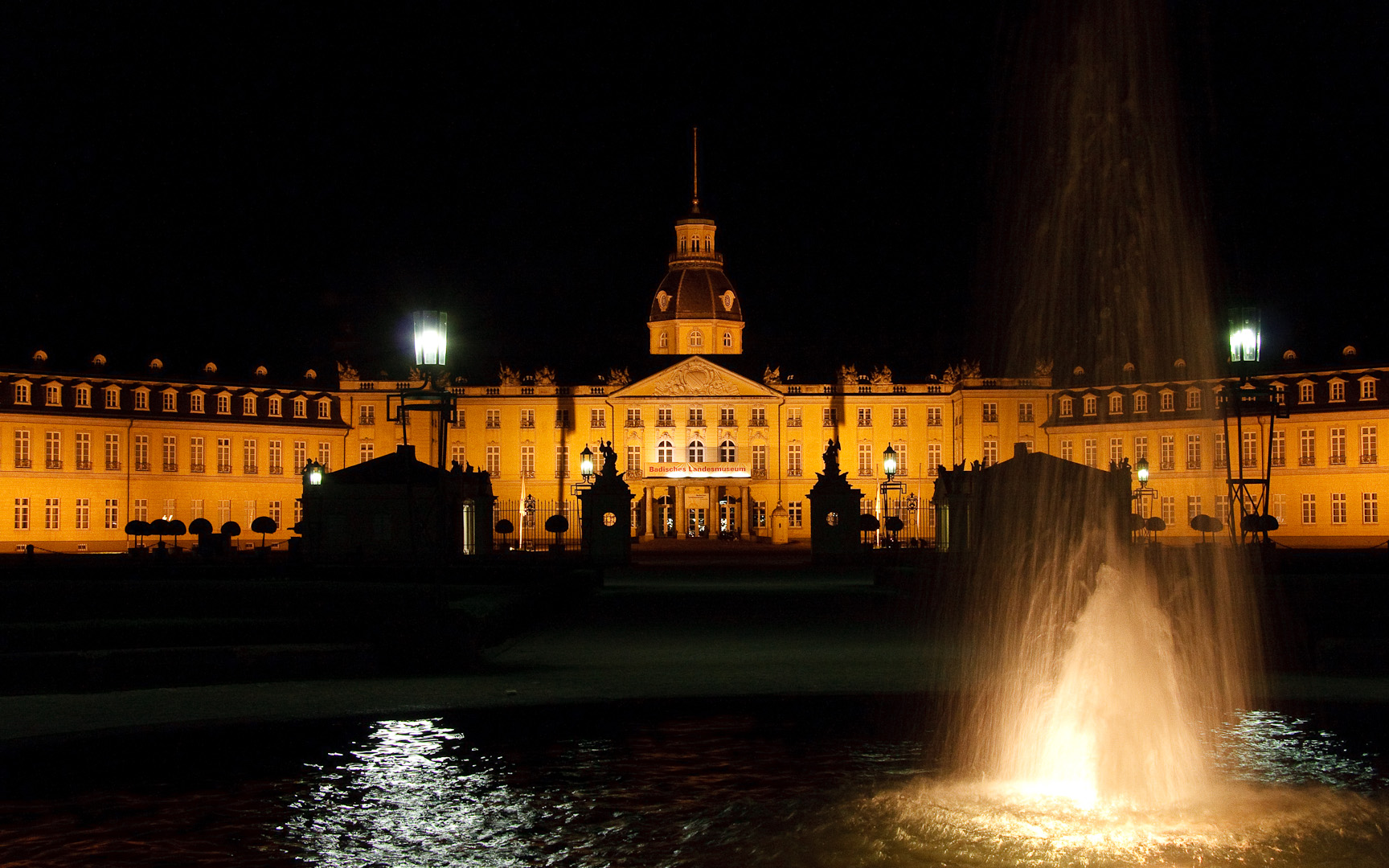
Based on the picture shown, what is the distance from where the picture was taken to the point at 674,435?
8531 cm

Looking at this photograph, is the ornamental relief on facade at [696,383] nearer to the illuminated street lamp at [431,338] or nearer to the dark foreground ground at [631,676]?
the dark foreground ground at [631,676]

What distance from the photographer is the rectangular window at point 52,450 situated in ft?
232

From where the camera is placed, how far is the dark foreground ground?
44.8 ft

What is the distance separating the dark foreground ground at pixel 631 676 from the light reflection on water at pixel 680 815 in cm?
201

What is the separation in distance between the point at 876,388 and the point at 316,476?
46686mm

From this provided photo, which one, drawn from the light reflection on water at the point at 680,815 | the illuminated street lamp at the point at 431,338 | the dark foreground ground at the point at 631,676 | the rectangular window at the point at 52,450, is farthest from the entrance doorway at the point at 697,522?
the light reflection on water at the point at 680,815

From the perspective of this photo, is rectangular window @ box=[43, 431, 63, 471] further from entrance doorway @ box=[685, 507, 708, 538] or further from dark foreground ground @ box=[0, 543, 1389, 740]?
dark foreground ground @ box=[0, 543, 1389, 740]

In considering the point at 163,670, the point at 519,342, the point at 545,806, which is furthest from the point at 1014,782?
the point at 519,342

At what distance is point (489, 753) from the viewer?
11961 mm

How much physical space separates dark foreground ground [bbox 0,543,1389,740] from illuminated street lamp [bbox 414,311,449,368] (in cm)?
375

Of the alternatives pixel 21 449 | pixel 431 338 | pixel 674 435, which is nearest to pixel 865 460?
pixel 674 435

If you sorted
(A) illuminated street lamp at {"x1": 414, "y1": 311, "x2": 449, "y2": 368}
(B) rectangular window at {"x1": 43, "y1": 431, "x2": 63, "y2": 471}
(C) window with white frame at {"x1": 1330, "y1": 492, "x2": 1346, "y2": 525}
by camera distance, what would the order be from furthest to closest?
(B) rectangular window at {"x1": 43, "y1": 431, "x2": 63, "y2": 471}, (C) window with white frame at {"x1": 1330, "y1": 492, "x2": 1346, "y2": 525}, (A) illuminated street lamp at {"x1": 414, "y1": 311, "x2": 449, "y2": 368}

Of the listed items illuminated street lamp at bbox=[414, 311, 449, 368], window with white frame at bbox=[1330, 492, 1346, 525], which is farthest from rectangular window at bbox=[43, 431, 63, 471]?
window with white frame at bbox=[1330, 492, 1346, 525]

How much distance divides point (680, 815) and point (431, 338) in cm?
1058
